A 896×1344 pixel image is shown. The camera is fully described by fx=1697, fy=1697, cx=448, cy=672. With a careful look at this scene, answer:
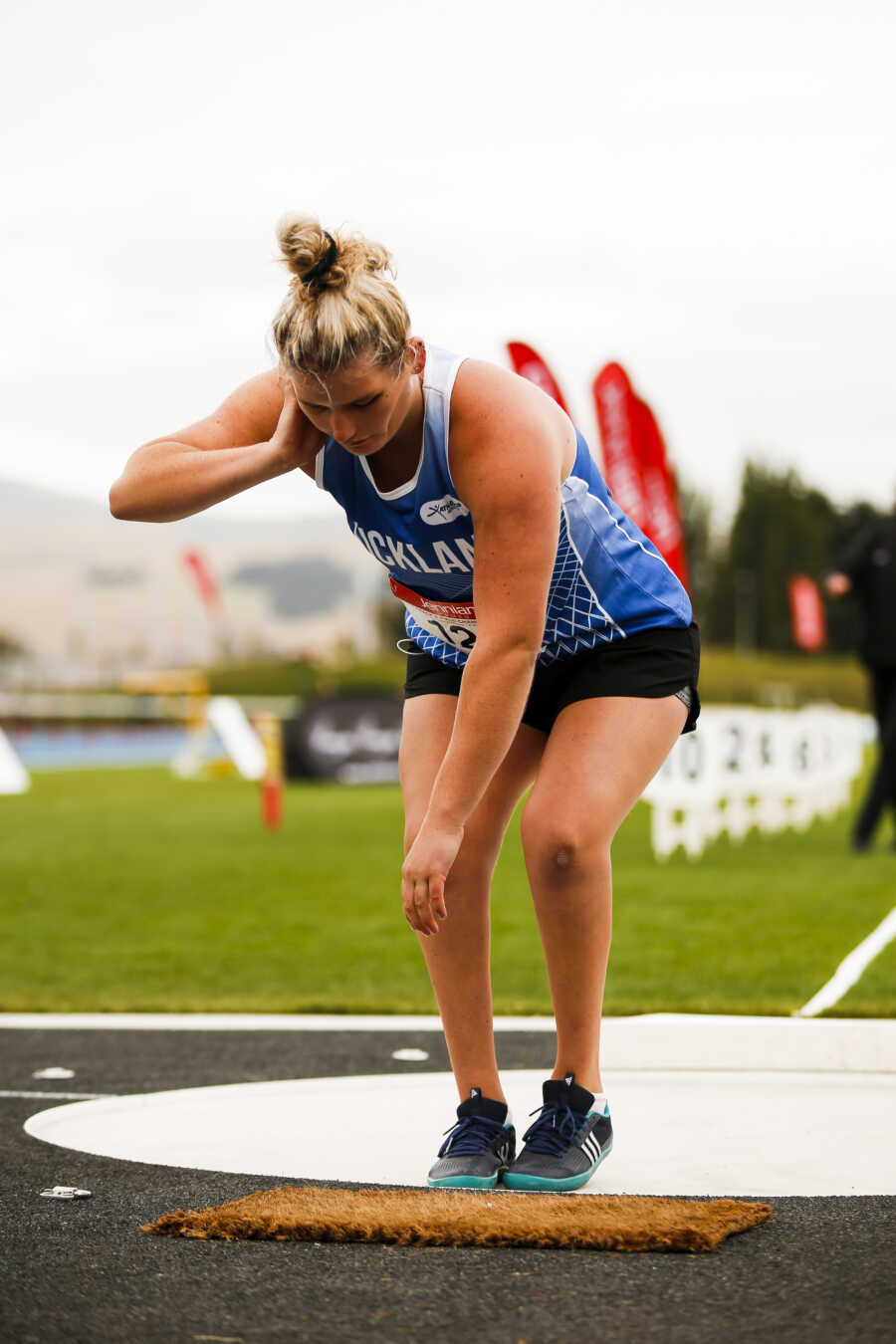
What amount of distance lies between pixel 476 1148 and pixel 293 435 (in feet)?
4.66

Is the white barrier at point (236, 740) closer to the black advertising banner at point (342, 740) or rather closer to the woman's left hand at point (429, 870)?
the black advertising banner at point (342, 740)

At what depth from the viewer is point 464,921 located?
340 cm

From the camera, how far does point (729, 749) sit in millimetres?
11672

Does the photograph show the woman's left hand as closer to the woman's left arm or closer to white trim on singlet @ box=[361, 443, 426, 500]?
the woman's left arm

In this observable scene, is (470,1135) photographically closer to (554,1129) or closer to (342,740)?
(554,1129)

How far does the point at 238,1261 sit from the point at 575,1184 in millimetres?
773

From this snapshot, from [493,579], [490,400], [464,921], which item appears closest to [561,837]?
[464,921]

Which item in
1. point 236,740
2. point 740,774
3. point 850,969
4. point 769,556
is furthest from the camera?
point 769,556

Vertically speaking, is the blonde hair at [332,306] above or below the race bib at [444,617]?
above

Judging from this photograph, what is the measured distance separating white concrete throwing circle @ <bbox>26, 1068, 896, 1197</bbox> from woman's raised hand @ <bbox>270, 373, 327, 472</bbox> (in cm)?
142

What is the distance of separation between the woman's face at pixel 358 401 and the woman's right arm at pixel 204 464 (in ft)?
0.22

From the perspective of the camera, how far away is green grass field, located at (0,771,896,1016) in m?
6.32

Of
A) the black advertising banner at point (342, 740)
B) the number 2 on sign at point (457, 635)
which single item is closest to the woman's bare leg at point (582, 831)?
the number 2 on sign at point (457, 635)

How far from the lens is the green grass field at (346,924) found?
6320 millimetres
